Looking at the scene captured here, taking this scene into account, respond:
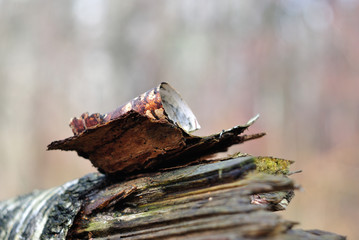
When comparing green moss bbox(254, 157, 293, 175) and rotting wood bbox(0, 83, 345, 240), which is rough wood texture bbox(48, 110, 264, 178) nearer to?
rotting wood bbox(0, 83, 345, 240)

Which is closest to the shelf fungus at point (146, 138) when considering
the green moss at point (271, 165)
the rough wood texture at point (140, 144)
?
the rough wood texture at point (140, 144)

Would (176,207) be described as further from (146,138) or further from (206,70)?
(206,70)

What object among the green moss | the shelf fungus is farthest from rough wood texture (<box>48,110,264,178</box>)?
the green moss

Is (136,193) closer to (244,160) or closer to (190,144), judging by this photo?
(190,144)

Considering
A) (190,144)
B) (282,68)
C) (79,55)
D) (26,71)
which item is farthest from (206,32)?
(190,144)

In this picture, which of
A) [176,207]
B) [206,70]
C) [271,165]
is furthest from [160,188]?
[206,70]
